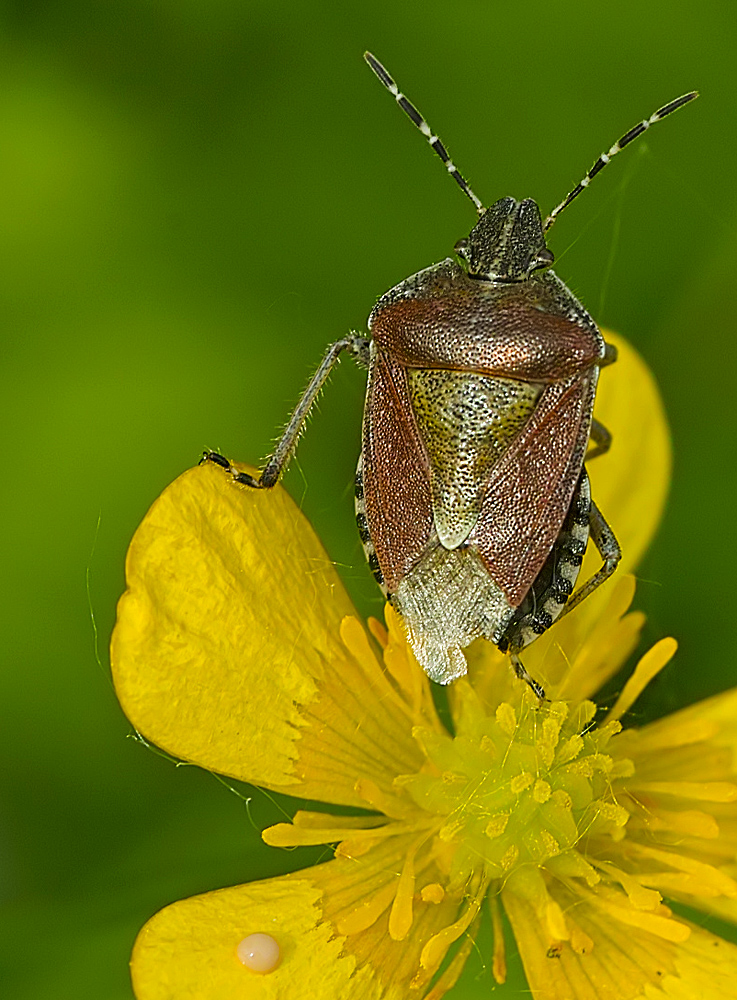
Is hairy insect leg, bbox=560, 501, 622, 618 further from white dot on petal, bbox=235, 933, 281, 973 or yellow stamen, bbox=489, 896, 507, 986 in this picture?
white dot on petal, bbox=235, 933, 281, 973

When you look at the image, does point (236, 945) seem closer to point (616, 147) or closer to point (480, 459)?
point (480, 459)

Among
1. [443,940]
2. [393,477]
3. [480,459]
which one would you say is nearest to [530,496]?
[480,459]

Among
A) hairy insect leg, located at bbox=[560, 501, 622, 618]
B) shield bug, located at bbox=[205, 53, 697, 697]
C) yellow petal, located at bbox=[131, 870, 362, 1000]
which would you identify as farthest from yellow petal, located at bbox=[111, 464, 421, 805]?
hairy insect leg, located at bbox=[560, 501, 622, 618]

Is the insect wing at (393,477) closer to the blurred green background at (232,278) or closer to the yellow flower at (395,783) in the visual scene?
the yellow flower at (395,783)

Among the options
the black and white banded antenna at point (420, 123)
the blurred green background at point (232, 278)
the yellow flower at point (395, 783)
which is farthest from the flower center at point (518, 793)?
the black and white banded antenna at point (420, 123)

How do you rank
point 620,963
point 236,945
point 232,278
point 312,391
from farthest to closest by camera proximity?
1. point 232,278
2. point 312,391
3. point 620,963
4. point 236,945

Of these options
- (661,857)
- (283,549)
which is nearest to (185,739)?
(283,549)
